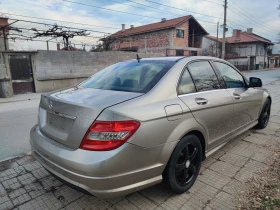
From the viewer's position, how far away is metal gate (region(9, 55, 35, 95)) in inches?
416

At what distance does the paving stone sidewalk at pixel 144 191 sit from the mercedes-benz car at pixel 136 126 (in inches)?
7.9

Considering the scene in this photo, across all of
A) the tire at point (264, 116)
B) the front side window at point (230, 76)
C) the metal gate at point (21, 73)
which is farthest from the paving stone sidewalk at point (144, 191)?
the metal gate at point (21, 73)

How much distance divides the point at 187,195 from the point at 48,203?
1531 mm

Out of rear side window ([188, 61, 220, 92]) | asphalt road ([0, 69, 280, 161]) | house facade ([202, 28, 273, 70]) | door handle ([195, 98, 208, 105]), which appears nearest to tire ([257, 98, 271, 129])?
rear side window ([188, 61, 220, 92])

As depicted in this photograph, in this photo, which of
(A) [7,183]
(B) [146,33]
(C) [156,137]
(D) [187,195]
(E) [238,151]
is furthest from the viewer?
(B) [146,33]

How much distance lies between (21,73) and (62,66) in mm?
2331

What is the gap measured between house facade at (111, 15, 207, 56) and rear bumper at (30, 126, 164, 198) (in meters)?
23.5

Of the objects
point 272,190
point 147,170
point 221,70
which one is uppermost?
point 221,70

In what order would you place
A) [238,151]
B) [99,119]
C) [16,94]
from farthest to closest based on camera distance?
[16,94] → [238,151] → [99,119]

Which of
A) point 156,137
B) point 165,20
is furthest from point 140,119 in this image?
point 165,20

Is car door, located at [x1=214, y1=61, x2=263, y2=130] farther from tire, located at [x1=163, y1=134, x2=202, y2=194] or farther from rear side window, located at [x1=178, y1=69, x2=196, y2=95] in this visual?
tire, located at [x1=163, y1=134, x2=202, y2=194]

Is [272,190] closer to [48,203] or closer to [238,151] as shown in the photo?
[238,151]

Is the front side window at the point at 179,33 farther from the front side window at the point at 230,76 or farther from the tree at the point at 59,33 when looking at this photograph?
the front side window at the point at 230,76

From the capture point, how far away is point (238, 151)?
3580 mm
